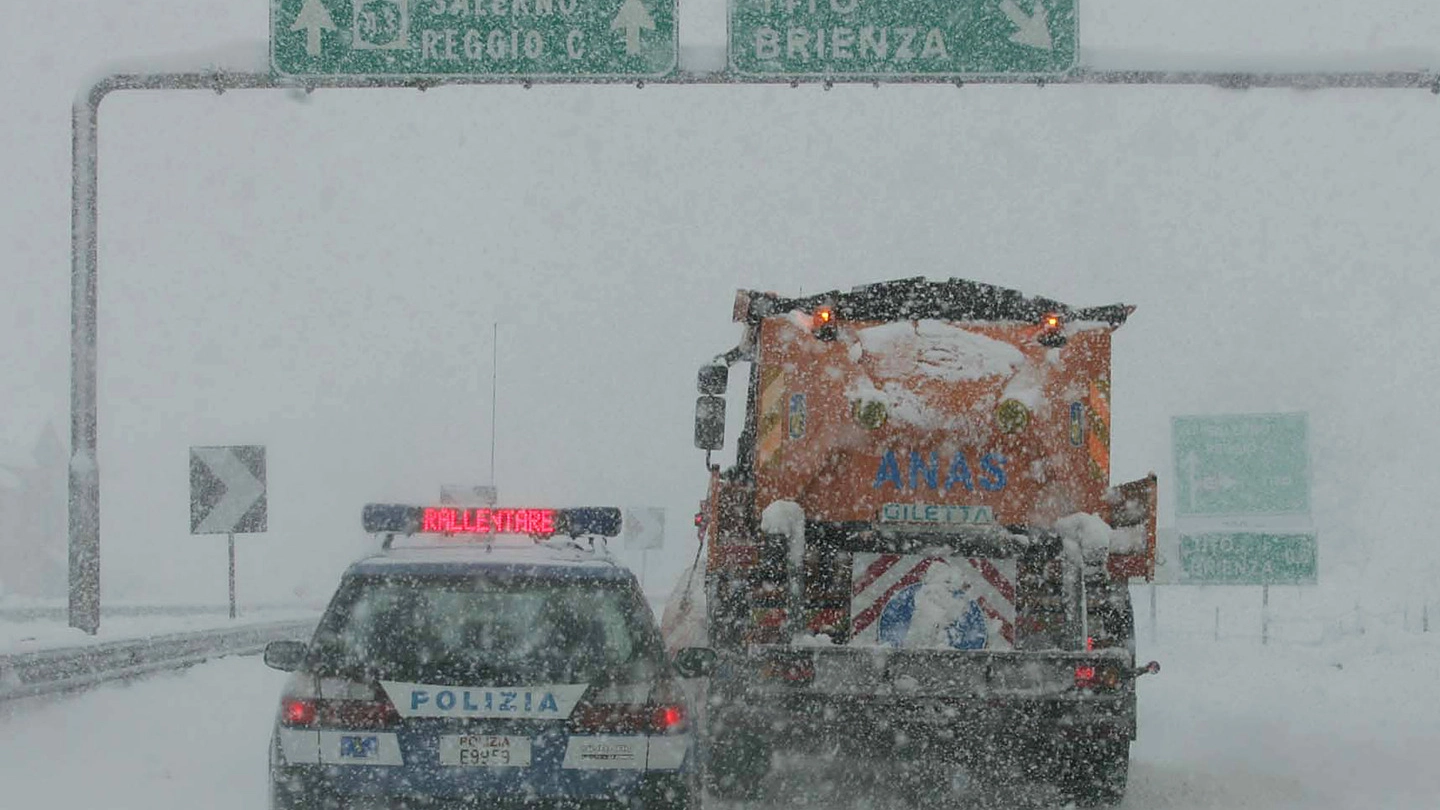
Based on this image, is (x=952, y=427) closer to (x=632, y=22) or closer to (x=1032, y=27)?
(x=1032, y=27)

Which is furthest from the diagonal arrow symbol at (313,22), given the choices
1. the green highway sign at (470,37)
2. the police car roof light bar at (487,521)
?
the police car roof light bar at (487,521)

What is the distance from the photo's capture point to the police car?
22.6 feet

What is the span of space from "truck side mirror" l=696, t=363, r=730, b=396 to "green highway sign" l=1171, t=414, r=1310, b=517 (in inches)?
449

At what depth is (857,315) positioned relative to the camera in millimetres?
11289

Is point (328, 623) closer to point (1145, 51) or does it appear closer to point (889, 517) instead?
point (889, 517)

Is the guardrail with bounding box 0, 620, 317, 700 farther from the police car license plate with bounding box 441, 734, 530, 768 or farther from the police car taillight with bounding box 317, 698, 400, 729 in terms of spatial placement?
the police car license plate with bounding box 441, 734, 530, 768

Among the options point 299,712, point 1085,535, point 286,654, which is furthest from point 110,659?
point 299,712

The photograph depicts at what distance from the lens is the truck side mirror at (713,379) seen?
12773mm

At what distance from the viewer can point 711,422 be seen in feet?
41.9

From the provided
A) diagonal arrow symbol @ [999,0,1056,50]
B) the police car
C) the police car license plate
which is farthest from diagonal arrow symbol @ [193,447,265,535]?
the police car license plate

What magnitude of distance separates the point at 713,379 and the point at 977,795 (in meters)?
3.33

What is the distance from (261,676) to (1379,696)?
36.6ft

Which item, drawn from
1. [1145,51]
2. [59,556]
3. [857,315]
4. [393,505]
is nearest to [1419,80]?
[1145,51]

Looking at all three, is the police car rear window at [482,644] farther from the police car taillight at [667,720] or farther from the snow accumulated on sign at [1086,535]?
the snow accumulated on sign at [1086,535]
